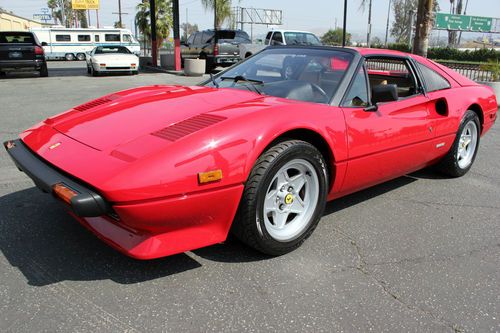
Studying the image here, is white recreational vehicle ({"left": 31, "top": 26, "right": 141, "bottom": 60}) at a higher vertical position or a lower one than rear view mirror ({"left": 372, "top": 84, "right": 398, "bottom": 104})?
higher

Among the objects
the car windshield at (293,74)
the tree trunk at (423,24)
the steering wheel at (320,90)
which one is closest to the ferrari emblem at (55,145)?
the car windshield at (293,74)

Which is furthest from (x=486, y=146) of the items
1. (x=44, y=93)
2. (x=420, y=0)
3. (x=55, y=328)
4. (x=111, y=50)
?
(x=111, y=50)

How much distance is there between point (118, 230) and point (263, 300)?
87 cm

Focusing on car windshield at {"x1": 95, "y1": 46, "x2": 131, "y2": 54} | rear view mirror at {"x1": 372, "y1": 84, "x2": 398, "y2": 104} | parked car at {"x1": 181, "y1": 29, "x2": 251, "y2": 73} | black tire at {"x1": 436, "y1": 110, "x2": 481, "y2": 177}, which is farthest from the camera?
parked car at {"x1": 181, "y1": 29, "x2": 251, "y2": 73}

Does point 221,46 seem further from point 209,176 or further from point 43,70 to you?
point 209,176

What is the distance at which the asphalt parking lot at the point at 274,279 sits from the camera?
83.5 inches

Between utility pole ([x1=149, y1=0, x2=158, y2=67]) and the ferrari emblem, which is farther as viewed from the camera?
utility pole ([x1=149, y1=0, x2=158, y2=67])

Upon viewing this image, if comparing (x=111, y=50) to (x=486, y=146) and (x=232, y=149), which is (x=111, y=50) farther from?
(x=232, y=149)

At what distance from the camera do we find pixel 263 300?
2.28 m

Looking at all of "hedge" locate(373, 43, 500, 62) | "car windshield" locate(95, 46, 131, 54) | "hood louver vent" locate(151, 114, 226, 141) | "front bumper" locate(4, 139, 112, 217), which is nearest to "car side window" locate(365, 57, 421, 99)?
"hood louver vent" locate(151, 114, 226, 141)

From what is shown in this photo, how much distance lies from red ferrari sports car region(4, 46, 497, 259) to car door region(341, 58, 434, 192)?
11 mm

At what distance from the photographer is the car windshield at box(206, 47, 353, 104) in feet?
10.4

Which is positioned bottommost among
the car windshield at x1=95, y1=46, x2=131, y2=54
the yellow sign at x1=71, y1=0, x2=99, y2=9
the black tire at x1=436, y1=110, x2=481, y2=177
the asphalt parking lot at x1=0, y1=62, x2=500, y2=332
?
the asphalt parking lot at x1=0, y1=62, x2=500, y2=332

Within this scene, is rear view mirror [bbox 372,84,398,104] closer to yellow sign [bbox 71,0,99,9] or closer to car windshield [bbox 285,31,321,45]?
car windshield [bbox 285,31,321,45]
